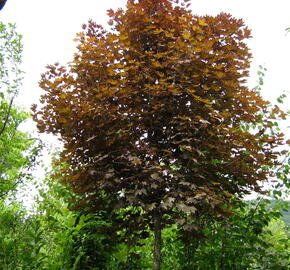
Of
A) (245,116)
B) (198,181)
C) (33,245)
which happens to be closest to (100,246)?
(33,245)

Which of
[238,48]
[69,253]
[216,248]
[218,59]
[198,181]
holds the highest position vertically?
[238,48]

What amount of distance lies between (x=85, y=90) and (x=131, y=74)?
69 centimetres

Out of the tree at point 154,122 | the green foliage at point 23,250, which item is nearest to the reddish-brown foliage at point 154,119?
the tree at point 154,122

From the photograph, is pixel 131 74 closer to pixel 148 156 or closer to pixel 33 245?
pixel 148 156

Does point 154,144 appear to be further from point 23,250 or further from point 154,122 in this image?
point 23,250

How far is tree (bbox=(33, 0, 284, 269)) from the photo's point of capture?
11.0 feet

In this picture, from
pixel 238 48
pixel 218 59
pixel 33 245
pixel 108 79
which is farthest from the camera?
pixel 238 48

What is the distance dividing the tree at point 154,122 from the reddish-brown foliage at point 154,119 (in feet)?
0.05

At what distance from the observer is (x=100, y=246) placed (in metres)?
3.65

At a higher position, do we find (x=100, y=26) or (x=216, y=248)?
(x=100, y=26)

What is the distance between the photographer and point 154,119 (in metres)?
3.64

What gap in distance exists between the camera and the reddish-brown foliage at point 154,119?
334 cm

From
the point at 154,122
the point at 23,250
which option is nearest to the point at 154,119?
the point at 154,122

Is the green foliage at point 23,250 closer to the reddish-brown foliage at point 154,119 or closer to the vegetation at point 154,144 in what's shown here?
the vegetation at point 154,144
